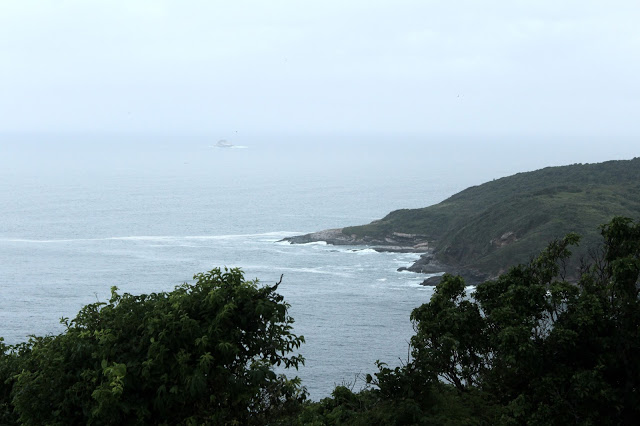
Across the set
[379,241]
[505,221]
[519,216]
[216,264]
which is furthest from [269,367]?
[379,241]

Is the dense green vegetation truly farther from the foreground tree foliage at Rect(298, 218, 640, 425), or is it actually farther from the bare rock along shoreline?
the bare rock along shoreline

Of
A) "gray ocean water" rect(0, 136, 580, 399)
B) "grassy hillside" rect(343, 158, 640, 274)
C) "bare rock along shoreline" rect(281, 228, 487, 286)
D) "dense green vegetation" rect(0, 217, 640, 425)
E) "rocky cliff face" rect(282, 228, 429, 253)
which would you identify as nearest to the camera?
"dense green vegetation" rect(0, 217, 640, 425)

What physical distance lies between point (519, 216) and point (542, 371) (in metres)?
110

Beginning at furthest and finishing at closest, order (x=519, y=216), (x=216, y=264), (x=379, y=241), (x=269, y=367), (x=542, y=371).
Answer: (x=379, y=241) < (x=519, y=216) < (x=216, y=264) < (x=542, y=371) < (x=269, y=367)

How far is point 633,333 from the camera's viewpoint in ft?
61.2

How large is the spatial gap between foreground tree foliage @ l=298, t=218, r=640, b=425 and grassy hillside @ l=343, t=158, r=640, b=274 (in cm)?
8508

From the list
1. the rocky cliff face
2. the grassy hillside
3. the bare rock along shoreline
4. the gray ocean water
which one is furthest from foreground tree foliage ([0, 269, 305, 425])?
the rocky cliff face

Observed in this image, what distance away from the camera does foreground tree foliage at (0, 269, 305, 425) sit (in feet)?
55.9

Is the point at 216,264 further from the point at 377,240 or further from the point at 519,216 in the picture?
the point at 519,216

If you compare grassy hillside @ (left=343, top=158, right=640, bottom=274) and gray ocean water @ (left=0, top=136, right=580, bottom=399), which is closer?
gray ocean water @ (left=0, top=136, right=580, bottom=399)

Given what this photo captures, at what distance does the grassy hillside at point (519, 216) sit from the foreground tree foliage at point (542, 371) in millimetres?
85077

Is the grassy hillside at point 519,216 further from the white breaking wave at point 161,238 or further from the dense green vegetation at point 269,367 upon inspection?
the dense green vegetation at point 269,367

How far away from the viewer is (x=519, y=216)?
124 m

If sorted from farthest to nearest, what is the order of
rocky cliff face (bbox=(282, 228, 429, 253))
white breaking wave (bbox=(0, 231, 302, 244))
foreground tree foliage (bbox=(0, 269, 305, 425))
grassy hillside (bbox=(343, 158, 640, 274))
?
white breaking wave (bbox=(0, 231, 302, 244)), rocky cliff face (bbox=(282, 228, 429, 253)), grassy hillside (bbox=(343, 158, 640, 274)), foreground tree foliage (bbox=(0, 269, 305, 425))
